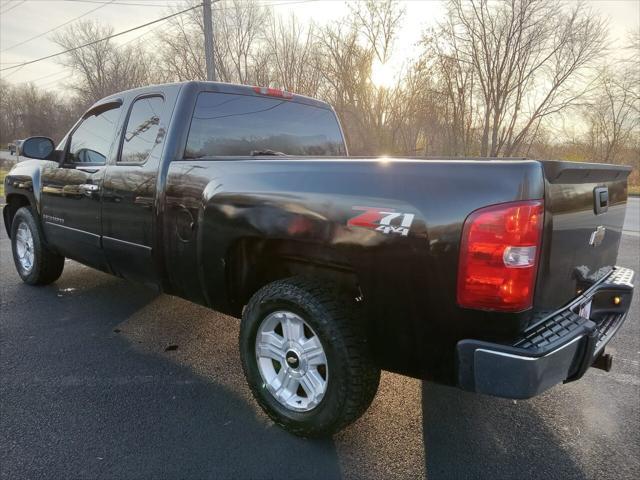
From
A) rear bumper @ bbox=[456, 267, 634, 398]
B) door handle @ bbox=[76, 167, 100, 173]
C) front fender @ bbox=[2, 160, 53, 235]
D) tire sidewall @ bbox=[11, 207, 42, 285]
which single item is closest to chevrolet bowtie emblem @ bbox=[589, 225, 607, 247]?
rear bumper @ bbox=[456, 267, 634, 398]

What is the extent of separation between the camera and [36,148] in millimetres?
4203

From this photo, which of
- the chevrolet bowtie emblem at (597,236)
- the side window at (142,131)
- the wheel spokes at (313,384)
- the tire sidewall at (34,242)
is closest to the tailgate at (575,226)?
the chevrolet bowtie emblem at (597,236)

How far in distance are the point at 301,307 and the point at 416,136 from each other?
935 inches

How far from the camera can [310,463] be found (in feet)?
7.40

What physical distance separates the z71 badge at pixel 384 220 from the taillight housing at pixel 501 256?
24 cm

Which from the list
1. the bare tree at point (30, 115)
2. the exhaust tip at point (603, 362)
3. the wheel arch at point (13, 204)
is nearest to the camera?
the exhaust tip at point (603, 362)

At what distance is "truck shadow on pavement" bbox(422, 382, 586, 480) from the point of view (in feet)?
7.25

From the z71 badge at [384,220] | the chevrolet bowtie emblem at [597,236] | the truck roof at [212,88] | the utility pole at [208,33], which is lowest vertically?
the chevrolet bowtie emblem at [597,236]

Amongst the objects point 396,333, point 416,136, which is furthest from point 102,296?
point 416,136

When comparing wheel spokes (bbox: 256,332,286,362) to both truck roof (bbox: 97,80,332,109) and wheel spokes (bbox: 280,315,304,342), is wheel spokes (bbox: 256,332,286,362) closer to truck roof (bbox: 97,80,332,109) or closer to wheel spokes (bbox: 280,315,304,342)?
wheel spokes (bbox: 280,315,304,342)

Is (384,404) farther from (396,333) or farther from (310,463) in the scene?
(396,333)

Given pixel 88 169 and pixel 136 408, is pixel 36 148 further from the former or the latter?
pixel 136 408

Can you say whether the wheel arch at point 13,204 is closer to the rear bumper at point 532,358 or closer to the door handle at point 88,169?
the door handle at point 88,169

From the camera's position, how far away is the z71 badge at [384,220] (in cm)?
193
